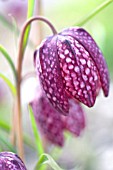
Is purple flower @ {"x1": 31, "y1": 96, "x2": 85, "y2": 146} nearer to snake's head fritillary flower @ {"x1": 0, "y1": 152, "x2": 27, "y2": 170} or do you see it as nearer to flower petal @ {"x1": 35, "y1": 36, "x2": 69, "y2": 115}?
flower petal @ {"x1": 35, "y1": 36, "x2": 69, "y2": 115}

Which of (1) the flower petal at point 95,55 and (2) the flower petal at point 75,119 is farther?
(2) the flower petal at point 75,119

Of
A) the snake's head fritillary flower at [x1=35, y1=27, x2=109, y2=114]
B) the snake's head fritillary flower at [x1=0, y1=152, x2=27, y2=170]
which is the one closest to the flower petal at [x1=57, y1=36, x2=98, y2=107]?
the snake's head fritillary flower at [x1=35, y1=27, x2=109, y2=114]

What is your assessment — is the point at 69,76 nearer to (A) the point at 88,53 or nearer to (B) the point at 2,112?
(A) the point at 88,53

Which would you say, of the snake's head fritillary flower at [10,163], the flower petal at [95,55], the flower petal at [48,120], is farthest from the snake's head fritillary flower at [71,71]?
the flower petal at [48,120]

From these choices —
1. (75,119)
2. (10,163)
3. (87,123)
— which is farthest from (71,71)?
(87,123)

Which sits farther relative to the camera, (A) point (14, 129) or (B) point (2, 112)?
(B) point (2, 112)

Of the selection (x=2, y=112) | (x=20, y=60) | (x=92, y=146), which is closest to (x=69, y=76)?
(x=20, y=60)

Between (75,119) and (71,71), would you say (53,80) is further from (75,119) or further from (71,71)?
(75,119)

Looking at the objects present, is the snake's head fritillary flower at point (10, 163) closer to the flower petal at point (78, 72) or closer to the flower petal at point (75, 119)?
the flower petal at point (78, 72)
